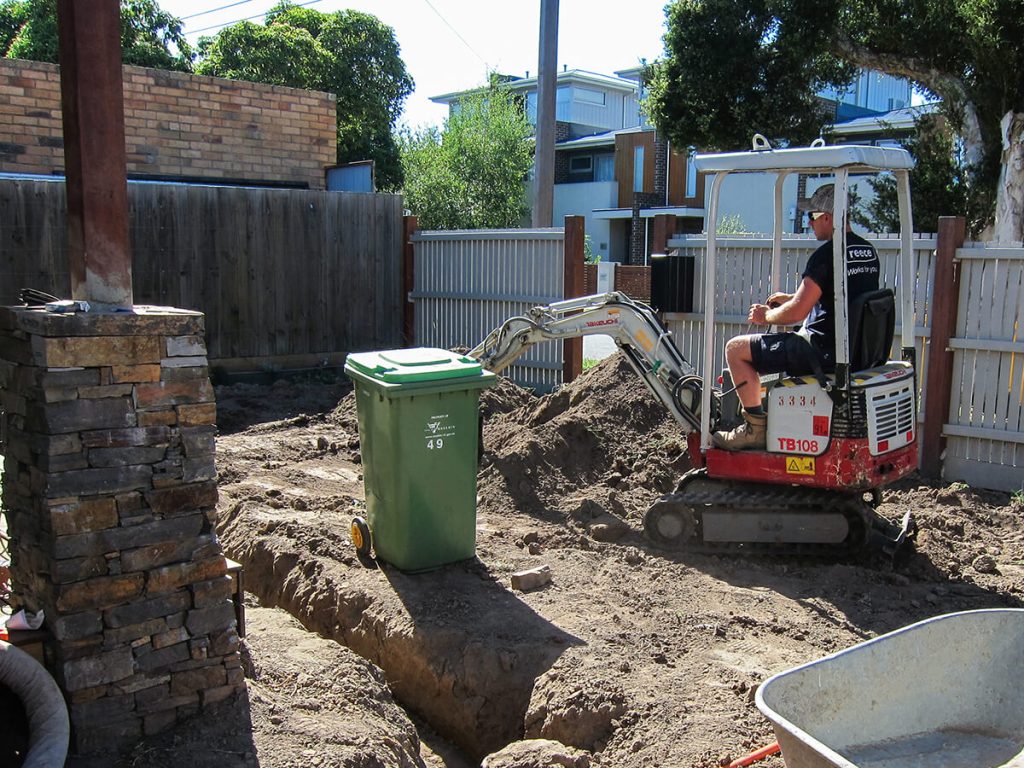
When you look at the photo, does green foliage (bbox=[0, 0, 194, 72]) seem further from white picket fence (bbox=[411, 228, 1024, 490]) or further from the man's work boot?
the man's work boot

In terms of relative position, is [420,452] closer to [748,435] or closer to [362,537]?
[362,537]

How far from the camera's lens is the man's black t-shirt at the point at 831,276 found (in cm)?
594

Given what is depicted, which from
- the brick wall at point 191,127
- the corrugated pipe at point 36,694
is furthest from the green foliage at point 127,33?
the corrugated pipe at point 36,694

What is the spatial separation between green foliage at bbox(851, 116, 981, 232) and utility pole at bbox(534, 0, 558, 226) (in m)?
4.47

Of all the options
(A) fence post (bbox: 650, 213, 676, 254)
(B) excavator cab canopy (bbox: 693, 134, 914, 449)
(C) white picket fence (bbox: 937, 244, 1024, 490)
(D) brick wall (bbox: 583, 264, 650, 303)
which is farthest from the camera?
(D) brick wall (bbox: 583, 264, 650, 303)

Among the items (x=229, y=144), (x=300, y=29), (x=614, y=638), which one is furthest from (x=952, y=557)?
(x=300, y=29)

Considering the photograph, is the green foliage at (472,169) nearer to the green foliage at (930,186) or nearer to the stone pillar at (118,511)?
the green foliage at (930,186)

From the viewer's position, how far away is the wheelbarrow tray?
3672 mm

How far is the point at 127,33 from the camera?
86.8 feet

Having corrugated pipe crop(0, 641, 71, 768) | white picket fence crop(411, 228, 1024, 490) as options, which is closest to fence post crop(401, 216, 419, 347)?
white picket fence crop(411, 228, 1024, 490)

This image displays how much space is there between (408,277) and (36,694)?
10876mm

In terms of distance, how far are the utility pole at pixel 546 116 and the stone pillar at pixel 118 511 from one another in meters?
9.87

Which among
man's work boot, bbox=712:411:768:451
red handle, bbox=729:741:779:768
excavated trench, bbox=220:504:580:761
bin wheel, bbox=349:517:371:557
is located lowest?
excavated trench, bbox=220:504:580:761

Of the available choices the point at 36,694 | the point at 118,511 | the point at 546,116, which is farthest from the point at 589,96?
the point at 36,694
